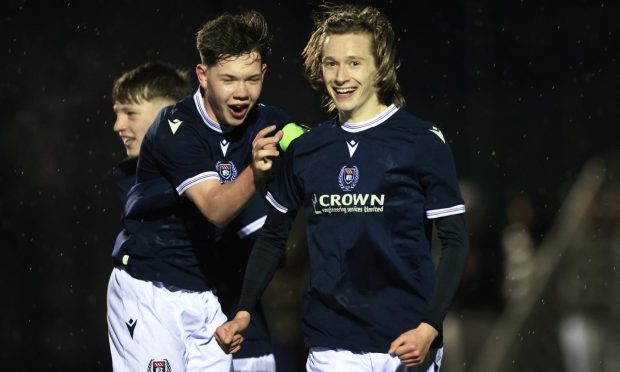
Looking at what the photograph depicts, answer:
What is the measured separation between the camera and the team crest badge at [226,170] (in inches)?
183

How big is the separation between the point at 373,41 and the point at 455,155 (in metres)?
3.62

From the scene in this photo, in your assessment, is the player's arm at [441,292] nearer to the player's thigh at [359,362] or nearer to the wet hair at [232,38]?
the player's thigh at [359,362]

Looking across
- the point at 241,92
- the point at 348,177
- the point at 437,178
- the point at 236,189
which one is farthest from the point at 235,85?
the point at 437,178

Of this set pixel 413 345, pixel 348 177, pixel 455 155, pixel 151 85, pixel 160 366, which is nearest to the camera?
pixel 413 345

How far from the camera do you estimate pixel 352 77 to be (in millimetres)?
3988

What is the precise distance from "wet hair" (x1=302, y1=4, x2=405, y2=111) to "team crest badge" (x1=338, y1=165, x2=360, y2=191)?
0.25m

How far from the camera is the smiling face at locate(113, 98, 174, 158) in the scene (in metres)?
5.34

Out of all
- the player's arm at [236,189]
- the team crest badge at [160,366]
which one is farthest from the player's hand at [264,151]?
the team crest badge at [160,366]

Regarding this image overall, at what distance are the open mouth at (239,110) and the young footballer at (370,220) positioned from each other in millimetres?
590

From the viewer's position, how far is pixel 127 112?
536cm

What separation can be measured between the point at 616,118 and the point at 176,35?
276 cm

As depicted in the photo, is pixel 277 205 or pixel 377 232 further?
pixel 277 205

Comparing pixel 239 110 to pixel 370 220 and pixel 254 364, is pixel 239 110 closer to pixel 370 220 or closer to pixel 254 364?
pixel 370 220

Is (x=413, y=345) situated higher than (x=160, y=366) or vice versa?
(x=413, y=345)
